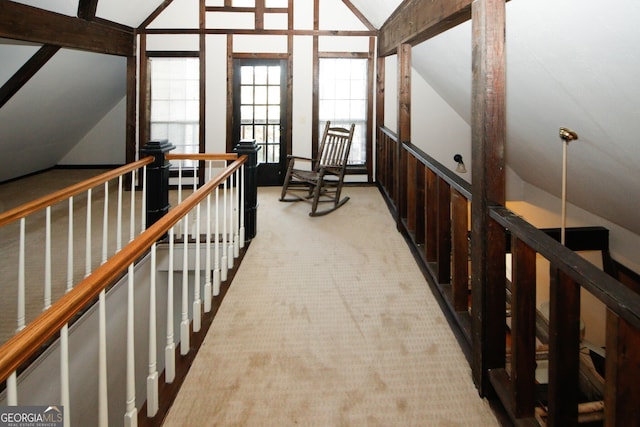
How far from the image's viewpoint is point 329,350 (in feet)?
7.71

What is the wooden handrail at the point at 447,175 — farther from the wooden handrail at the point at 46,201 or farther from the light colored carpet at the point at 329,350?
the wooden handrail at the point at 46,201

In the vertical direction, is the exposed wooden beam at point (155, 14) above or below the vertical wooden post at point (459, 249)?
above

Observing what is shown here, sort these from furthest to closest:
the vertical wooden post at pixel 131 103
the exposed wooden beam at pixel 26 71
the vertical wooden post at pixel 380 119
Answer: the vertical wooden post at pixel 131 103 → the vertical wooden post at pixel 380 119 → the exposed wooden beam at pixel 26 71

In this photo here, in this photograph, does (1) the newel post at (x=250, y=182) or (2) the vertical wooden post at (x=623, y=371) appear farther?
(1) the newel post at (x=250, y=182)

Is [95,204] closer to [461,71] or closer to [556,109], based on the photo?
[461,71]

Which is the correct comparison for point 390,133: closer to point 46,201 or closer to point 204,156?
point 204,156

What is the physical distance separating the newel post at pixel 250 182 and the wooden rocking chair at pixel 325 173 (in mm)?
912

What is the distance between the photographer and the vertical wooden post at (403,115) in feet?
12.7

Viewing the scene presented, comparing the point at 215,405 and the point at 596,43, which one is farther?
the point at 596,43

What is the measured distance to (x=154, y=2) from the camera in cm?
564

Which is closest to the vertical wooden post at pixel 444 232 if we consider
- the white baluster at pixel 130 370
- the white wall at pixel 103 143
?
the white baluster at pixel 130 370

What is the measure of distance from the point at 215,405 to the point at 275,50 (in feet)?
16.8

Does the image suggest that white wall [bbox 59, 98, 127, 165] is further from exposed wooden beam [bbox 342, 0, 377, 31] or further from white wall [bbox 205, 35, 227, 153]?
exposed wooden beam [bbox 342, 0, 377, 31]

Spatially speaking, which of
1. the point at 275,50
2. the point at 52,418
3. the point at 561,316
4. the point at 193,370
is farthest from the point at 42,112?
the point at 561,316
